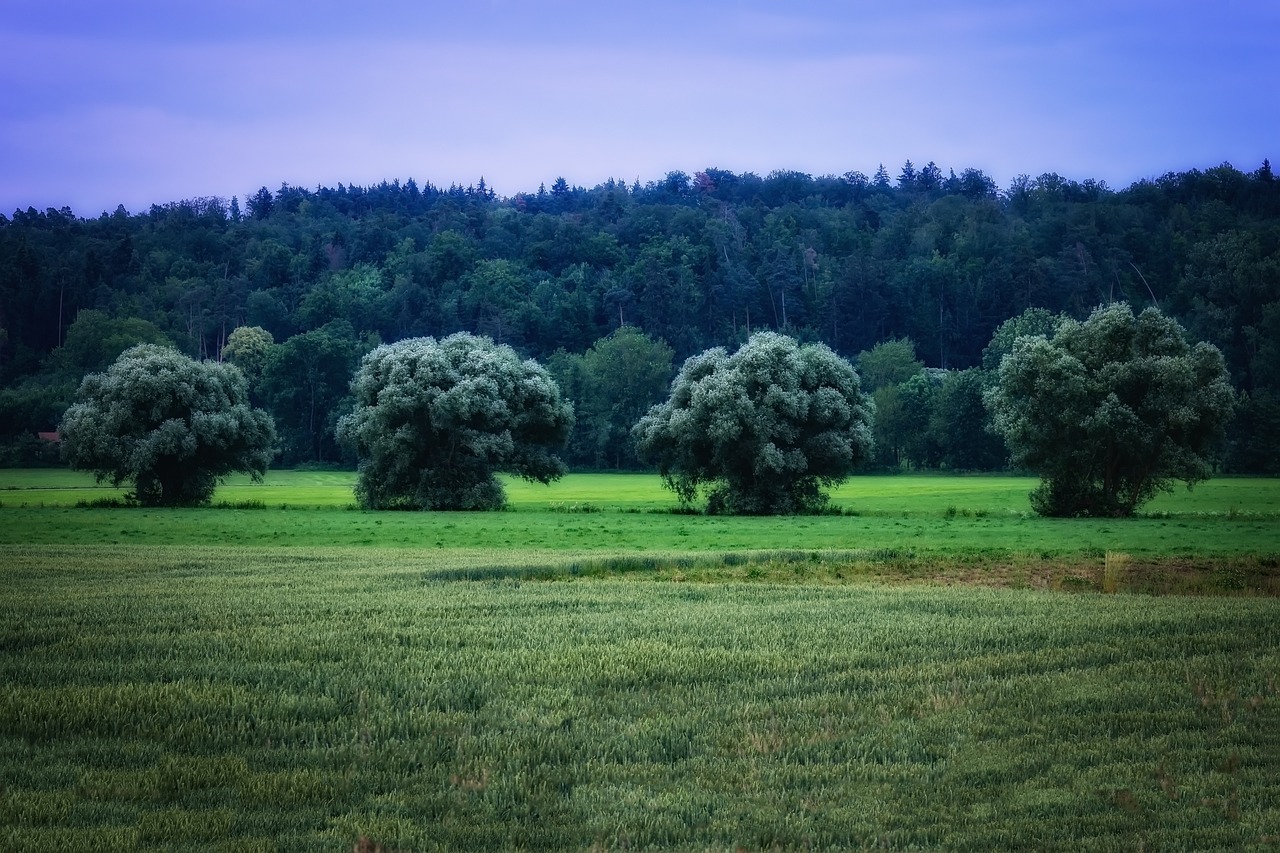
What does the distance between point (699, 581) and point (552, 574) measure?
3.71 meters

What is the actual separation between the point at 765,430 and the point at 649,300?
114490mm

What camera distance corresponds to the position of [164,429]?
64.9 meters

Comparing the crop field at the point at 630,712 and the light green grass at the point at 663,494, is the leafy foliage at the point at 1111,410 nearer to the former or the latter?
the light green grass at the point at 663,494

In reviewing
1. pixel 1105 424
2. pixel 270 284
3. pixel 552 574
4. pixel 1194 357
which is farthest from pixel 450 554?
pixel 270 284

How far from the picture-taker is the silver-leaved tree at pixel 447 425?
64.4 m

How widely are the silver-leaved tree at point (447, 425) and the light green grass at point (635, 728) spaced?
144 feet

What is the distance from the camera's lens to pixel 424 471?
213 feet

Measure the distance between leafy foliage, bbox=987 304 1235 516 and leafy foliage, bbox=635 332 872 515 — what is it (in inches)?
314

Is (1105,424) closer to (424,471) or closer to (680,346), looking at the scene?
(424,471)

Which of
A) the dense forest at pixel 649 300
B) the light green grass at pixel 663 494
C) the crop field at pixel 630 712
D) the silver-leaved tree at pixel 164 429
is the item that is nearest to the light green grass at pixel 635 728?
the crop field at pixel 630 712

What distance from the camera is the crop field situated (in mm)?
9766

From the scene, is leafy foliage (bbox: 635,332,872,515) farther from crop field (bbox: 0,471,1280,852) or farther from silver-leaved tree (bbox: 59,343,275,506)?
crop field (bbox: 0,471,1280,852)

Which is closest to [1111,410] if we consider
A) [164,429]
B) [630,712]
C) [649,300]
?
[630,712]

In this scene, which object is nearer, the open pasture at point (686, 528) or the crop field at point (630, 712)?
the crop field at point (630, 712)
